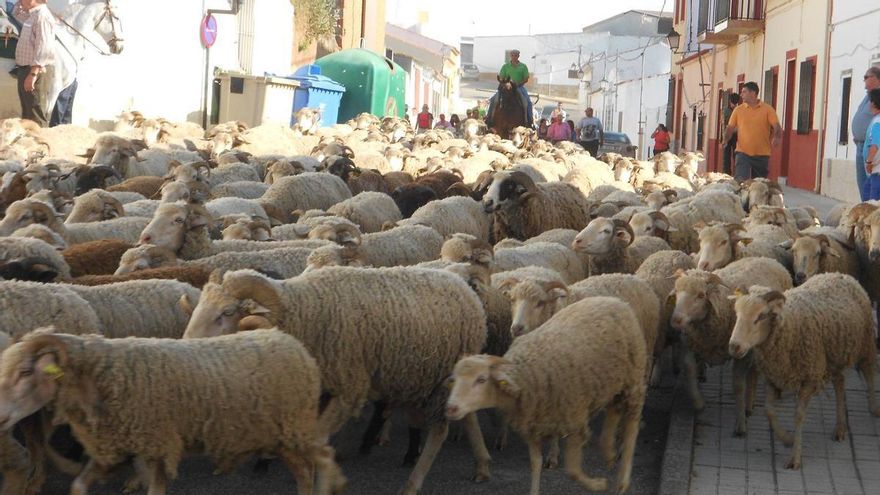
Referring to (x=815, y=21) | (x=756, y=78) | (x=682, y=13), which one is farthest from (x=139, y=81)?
(x=682, y=13)

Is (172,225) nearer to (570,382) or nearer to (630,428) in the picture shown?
(570,382)

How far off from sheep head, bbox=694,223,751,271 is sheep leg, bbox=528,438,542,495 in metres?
3.06

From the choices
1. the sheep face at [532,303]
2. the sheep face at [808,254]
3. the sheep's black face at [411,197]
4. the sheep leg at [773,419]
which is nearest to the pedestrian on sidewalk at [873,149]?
the sheep face at [808,254]

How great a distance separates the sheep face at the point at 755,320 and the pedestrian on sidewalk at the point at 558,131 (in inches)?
937

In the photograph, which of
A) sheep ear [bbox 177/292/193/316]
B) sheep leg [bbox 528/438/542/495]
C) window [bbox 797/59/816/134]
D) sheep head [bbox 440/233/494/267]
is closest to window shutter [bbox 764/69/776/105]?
window [bbox 797/59/816/134]

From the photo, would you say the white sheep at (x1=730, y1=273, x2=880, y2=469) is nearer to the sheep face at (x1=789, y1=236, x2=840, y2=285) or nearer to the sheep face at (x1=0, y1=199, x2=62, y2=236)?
the sheep face at (x1=789, y1=236, x2=840, y2=285)

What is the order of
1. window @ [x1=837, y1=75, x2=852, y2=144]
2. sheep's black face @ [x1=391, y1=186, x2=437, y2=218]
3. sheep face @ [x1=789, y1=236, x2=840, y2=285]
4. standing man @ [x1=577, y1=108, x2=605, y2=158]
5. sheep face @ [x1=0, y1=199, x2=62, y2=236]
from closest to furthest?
1. sheep face @ [x1=0, y1=199, x2=62, y2=236]
2. sheep face @ [x1=789, y1=236, x2=840, y2=285]
3. sheep's black face @ [x1=391, y1=186, x2=437, y2=218]
4. window @ [x1=837, y1=75, x2=852, y2=144]
5. standing man @ [x1=577, y1=108, x2=605, y2=158]

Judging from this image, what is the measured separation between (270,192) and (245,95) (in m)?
13.4

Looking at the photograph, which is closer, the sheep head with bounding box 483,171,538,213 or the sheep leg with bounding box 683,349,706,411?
Result: the sheep leg with bounding box 683,349,706,411

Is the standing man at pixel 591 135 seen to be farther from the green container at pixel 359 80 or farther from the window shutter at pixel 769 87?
the green container at pixel 359 80

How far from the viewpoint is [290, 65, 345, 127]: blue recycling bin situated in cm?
2456

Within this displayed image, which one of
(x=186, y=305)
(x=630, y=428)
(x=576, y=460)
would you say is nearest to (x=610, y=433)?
(x=630, y=428)

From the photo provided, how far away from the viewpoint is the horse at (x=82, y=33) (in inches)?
661

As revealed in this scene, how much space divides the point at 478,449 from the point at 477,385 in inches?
31.2
